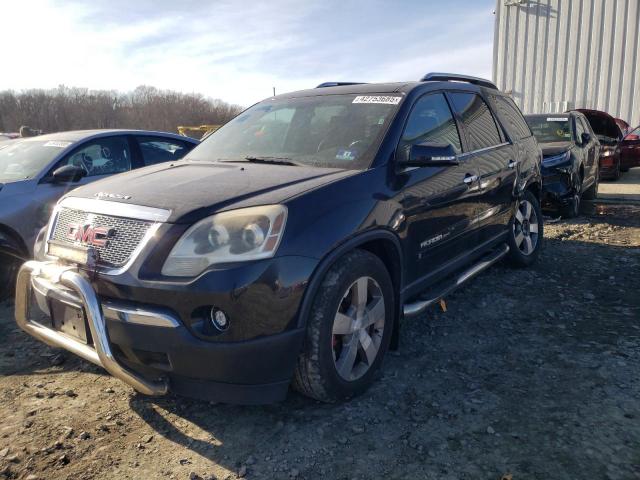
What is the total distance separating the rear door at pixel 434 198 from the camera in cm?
335

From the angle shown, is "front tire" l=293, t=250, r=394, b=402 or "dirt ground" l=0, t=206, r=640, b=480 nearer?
"dirt ground" l=0, t=206, r=640, b=480

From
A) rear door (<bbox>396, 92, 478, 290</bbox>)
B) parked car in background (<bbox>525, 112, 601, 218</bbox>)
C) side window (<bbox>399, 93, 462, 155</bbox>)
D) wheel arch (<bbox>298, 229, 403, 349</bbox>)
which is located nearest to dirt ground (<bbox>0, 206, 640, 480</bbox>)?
wheel arch (<bbox>298, 229, 403, 349</bbox>)

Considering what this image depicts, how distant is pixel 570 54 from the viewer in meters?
15.9

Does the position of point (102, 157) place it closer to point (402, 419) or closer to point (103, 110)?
point (402, 419)

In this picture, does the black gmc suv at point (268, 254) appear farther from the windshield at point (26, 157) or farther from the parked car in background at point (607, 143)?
the parked car in background at point (607, 143)

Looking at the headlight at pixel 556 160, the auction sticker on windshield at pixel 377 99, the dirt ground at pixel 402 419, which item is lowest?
the dirt ground at pixel 402 419

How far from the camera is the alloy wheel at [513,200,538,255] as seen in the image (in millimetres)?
5340

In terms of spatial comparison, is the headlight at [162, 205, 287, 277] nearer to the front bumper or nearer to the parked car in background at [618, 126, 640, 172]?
the front bumper

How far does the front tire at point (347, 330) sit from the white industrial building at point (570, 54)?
609 inches

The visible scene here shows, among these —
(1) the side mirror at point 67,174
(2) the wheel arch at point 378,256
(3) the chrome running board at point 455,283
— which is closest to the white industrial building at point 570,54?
(3) the chrome running board at point 455,283

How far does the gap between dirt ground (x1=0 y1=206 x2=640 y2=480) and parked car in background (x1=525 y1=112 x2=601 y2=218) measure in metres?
4.04

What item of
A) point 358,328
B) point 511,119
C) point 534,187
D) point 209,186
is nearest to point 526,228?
point 534,187

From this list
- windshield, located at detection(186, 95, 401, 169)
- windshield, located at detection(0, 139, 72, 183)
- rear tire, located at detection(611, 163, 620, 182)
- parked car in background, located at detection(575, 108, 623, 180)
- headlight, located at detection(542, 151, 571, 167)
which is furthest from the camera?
rear tire, located at detection(611, 163, 620, 182)

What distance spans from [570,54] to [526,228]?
12.9 meters
